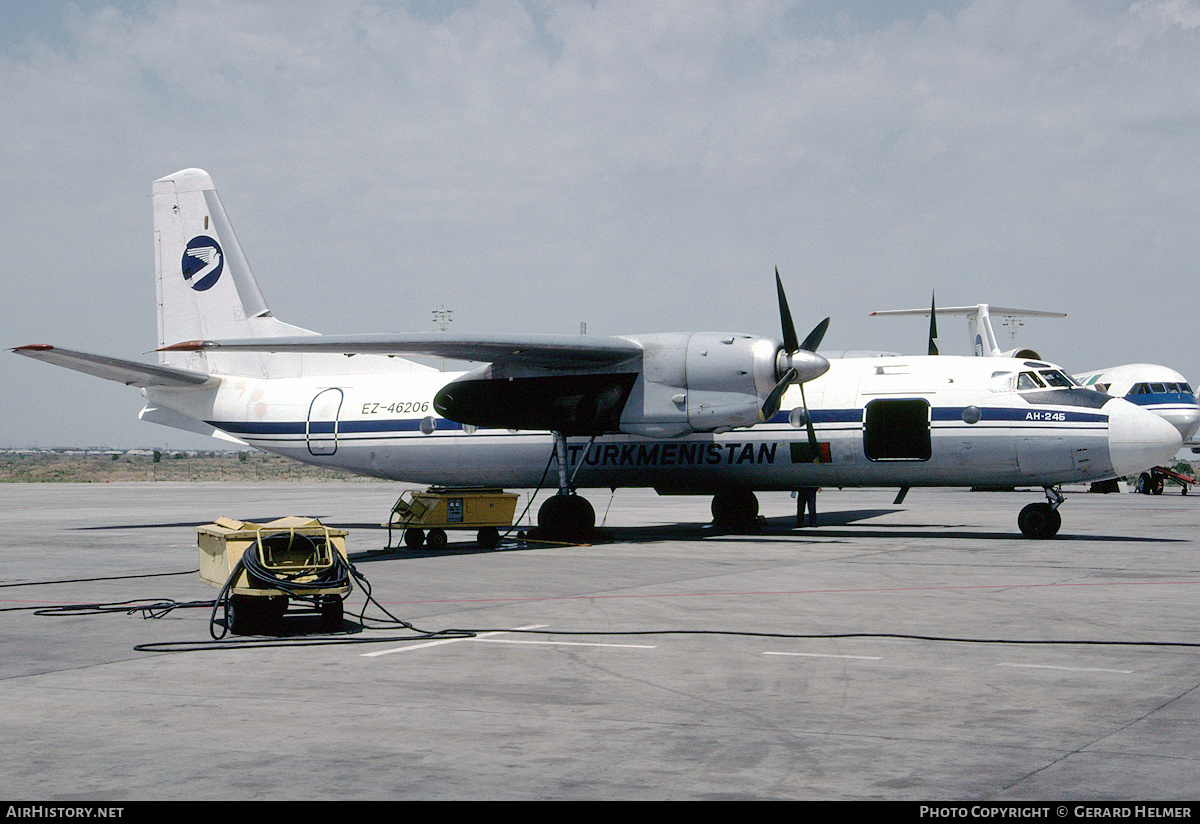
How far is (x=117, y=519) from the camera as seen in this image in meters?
33.5

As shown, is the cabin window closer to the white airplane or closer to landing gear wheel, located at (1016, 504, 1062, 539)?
landing gear wheel, located at (1016, 504, 1062, 539)

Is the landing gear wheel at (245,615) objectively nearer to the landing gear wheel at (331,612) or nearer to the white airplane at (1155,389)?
the landing gear wheel at (331,612)

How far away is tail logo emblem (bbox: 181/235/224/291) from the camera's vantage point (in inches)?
1193

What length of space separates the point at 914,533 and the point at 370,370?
50.3 feet

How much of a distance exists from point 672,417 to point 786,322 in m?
3.34

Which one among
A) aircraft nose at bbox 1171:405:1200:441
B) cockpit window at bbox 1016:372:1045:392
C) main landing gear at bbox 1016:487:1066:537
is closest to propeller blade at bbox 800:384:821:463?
cockpit window at bbox 1016:372:1045:392

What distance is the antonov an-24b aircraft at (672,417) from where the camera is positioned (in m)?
22.6

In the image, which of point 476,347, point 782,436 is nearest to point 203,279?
point 476,347

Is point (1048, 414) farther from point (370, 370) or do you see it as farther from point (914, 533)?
point (370, 370)

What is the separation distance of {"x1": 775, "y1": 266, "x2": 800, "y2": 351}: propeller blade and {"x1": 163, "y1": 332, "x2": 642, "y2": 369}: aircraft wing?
322cm

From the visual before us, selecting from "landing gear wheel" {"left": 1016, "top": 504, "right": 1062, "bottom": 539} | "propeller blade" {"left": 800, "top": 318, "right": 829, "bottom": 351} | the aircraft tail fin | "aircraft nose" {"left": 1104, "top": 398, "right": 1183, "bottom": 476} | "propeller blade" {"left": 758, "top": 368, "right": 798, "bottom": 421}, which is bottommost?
"landing gear wheel" {"left": 1016, "top": 504, "right": 1062, "bottom": 539}

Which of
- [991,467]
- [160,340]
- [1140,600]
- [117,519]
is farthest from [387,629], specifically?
[117,519]

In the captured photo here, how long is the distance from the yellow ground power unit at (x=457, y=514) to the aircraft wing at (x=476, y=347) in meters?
3.02

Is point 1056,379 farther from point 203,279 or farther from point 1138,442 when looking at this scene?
point 203,279
